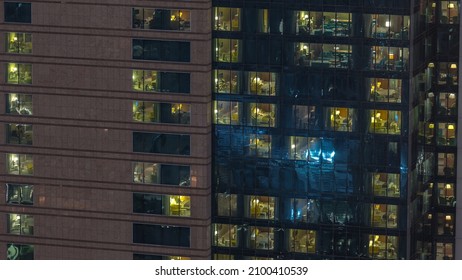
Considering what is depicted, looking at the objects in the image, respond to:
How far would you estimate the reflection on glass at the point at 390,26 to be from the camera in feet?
652

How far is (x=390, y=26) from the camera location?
199125mm

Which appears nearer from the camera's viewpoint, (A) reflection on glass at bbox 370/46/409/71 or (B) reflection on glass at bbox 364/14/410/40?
(B) reflection on glass at bbox 364/14/410/40

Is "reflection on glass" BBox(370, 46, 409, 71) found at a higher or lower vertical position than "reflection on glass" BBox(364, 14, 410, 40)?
lower

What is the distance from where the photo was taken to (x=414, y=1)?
654ft

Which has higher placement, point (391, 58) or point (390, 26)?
point (390, 26)

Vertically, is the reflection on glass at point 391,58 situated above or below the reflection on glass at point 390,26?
below

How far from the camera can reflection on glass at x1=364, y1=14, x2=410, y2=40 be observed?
19888cm

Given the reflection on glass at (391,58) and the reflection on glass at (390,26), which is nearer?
the reflection on glass at (390,26)

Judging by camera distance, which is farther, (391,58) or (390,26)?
(391,58)
